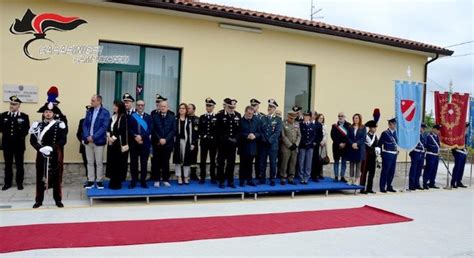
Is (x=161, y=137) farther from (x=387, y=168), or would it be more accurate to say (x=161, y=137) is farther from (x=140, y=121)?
(x=387, y=168)

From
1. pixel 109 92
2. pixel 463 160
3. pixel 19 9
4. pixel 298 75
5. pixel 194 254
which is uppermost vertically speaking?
pixel 19 9

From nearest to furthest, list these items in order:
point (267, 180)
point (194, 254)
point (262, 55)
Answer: point (194, 254), point (267, 180), point (262, 55)

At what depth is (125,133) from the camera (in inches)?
299

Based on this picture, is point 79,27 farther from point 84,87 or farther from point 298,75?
point 298,75

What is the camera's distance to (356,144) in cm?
925

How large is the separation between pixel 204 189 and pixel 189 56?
3258 mm

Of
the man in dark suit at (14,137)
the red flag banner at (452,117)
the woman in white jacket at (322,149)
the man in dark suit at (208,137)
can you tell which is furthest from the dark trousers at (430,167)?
the man in dark suit at (14,137)

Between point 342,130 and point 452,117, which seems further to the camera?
point 452,117

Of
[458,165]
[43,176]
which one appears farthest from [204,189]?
[458,165]

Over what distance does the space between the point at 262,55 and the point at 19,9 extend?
17.4 ft

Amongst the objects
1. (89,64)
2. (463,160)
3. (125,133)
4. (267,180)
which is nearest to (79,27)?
(89,64)

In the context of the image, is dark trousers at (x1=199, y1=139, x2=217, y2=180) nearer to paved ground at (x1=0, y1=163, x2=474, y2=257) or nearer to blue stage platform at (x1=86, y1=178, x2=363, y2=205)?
blue stage platform at (x1=86, y1=178, x2=363, y2=205)

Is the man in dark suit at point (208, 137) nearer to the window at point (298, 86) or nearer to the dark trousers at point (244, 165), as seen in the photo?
the dark trousers at point (244, 165)

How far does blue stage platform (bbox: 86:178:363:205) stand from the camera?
7137 millimetres
